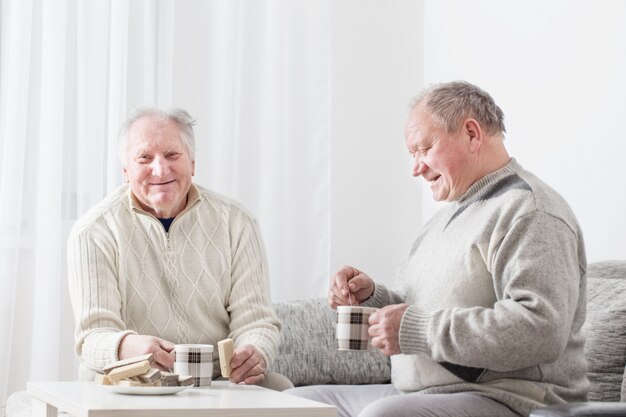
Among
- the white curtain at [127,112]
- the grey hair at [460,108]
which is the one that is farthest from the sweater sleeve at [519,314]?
the white curtain at [127,112]

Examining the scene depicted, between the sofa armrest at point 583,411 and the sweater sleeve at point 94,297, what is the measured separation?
3.37ft

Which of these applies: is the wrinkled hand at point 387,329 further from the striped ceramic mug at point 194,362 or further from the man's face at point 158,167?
the man's face at point 158,167

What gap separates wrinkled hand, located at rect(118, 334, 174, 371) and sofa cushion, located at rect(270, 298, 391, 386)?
862 mm

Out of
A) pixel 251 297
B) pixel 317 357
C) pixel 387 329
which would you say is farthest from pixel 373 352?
pixel 387 329

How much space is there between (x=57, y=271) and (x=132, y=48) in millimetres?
906

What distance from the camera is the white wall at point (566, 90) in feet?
9.53

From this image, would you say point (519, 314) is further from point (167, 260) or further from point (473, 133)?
point (167, 260)

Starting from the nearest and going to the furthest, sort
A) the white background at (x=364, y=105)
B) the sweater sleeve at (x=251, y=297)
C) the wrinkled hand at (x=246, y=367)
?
the wrinkled hand at (x=246, y=367)
the sweater sleeve at (x=251, y=297)
the white background at (x=364, y=105)

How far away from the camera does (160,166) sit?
2.50m

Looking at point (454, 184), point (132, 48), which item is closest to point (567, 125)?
point (454, 184)

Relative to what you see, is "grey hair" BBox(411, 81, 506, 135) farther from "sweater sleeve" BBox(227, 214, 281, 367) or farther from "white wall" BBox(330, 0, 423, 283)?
"white wall" BBox(330, 0, 423, 283)

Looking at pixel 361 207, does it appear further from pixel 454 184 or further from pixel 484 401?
pixel 484 401

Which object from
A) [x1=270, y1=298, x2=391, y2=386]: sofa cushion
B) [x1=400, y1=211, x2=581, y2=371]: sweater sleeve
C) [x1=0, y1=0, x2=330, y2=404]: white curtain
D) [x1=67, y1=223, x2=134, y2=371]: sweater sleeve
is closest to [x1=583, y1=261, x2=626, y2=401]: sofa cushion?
[x1=400, y1=211, x2=581, y2=371]: sweater sleeve

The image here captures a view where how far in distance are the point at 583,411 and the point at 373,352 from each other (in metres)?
1.59
